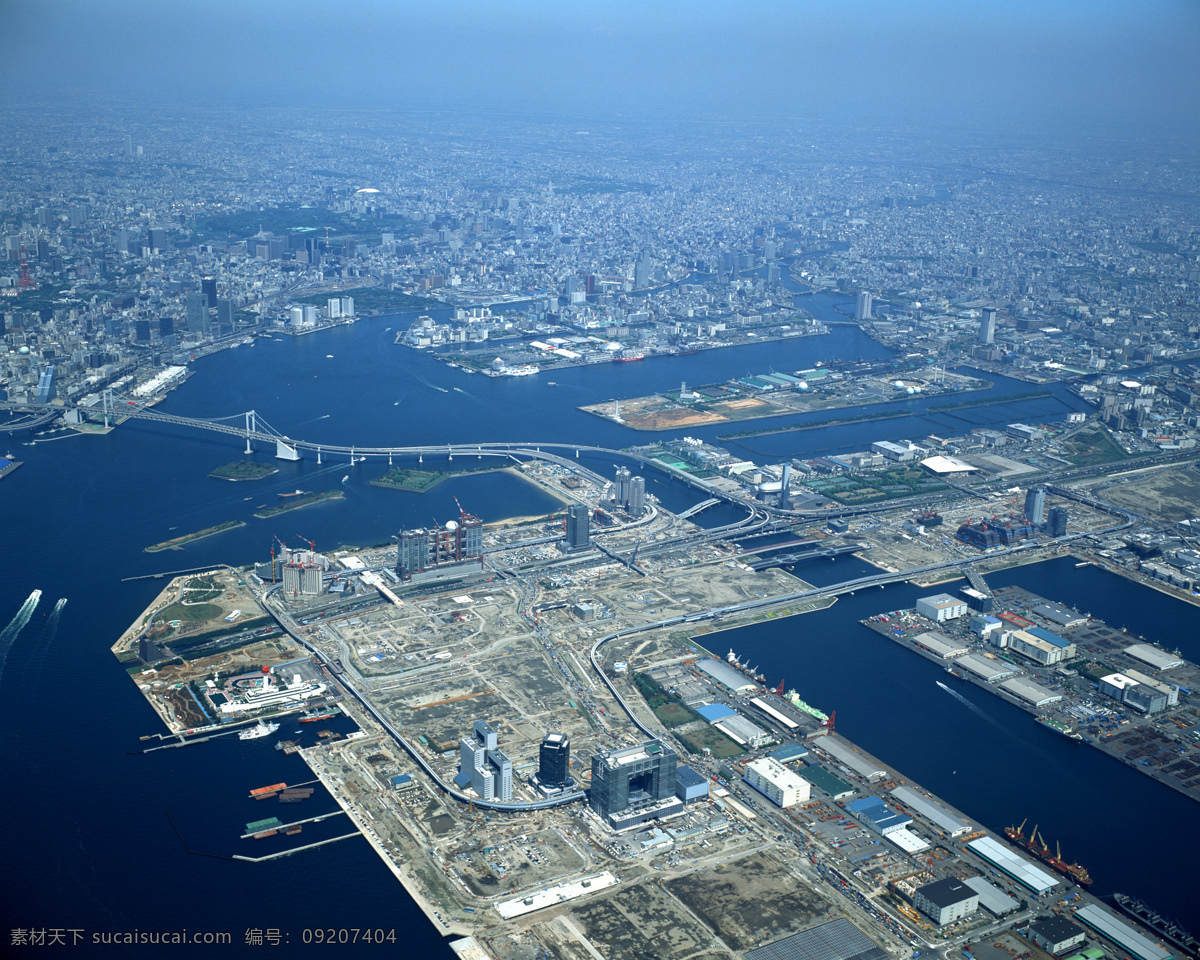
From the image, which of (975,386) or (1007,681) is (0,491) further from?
(975,386)

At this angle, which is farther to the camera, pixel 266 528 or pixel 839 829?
pixel 266 528

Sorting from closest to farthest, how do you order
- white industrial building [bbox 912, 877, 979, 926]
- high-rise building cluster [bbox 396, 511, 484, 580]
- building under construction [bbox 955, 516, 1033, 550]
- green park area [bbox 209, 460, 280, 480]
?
white industrial building [bbox 912, 877, 979, 926] → high-rise building cluster [bbox 396, 511, 484, 580] → building under construction [bbox 955, 516, 1033, 550] → green park area [bbox 209, 460, 280, 480]

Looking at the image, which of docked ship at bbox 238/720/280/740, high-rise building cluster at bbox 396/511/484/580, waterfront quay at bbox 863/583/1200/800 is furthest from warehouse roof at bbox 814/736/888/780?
high-rise building cluster at bbox 396/511/484/580

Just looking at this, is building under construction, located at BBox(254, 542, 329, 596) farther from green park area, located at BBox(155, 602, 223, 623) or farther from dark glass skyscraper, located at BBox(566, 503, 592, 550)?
dark glass skyscraper, located at BBox(566, 503, 592, 550)

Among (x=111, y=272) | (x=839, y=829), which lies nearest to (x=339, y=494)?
(x=839, y=829)

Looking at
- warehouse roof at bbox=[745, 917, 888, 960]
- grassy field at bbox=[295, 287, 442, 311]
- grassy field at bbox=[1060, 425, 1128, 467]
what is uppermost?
grassy field at bbox=[295, 287, 442, 311]
